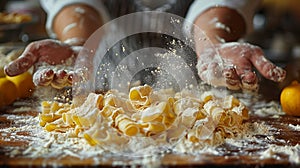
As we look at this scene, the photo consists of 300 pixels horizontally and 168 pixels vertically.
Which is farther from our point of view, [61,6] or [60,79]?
[61,6]

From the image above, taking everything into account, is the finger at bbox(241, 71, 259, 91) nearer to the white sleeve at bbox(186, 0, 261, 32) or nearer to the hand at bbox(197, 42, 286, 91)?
the hand at bbox(197, 42, 286, 91)

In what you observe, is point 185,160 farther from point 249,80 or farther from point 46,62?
point 46,62

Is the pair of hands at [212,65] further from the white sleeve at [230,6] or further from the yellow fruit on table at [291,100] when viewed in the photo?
the white sleeve at [230,6]

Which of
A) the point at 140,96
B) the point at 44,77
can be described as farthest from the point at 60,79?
the point at 140,96

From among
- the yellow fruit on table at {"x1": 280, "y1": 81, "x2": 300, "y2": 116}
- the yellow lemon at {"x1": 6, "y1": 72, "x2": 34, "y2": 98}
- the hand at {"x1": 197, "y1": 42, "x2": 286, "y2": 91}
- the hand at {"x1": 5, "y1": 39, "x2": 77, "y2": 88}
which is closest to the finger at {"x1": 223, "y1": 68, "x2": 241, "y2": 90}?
the hand at {"x1": 197, "y1": 42, "x2": 286, "y2": 91}

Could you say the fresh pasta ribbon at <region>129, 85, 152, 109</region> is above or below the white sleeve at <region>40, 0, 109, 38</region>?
below

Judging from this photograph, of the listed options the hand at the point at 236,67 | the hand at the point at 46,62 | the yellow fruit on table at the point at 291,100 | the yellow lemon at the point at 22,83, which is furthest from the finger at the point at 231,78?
the yellow lemon at the point at 22,83
